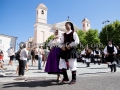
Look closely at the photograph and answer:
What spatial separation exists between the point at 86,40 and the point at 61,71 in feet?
149

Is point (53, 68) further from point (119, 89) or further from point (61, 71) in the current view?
point (119, 89)

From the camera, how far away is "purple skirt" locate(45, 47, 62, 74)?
4077 millimetres

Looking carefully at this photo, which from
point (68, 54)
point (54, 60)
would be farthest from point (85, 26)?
point (68, 54)

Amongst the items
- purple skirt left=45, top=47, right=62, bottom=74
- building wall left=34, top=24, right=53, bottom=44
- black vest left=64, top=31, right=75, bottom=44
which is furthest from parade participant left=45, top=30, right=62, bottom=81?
building wall left=34, top=24, right=53, bottom=44

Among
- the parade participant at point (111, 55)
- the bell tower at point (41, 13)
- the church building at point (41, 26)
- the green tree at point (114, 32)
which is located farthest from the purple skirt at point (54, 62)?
the bell tower at point (41, 13)

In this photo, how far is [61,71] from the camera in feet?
13.4

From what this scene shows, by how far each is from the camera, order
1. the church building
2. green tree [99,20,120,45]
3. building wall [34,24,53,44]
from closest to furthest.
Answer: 1. green tree [99,20,120,45]
2. building wall [34,24,53,44]
3. the church building

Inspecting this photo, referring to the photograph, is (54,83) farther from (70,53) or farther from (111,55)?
(111,55)

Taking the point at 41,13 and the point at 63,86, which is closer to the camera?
the point at 63,86

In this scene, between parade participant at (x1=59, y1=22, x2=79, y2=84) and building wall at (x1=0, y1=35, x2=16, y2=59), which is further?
building wall at (x1=0, y1=35, x2=16, y2=59)

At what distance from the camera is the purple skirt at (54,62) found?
4077 mm

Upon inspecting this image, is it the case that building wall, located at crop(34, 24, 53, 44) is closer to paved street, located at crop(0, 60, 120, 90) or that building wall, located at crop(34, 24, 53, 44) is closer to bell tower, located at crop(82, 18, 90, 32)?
bell tower, located at crop(82, 18, 90, 32)

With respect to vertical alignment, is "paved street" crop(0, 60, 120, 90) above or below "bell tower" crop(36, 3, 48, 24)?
below

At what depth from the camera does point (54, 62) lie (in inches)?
164
